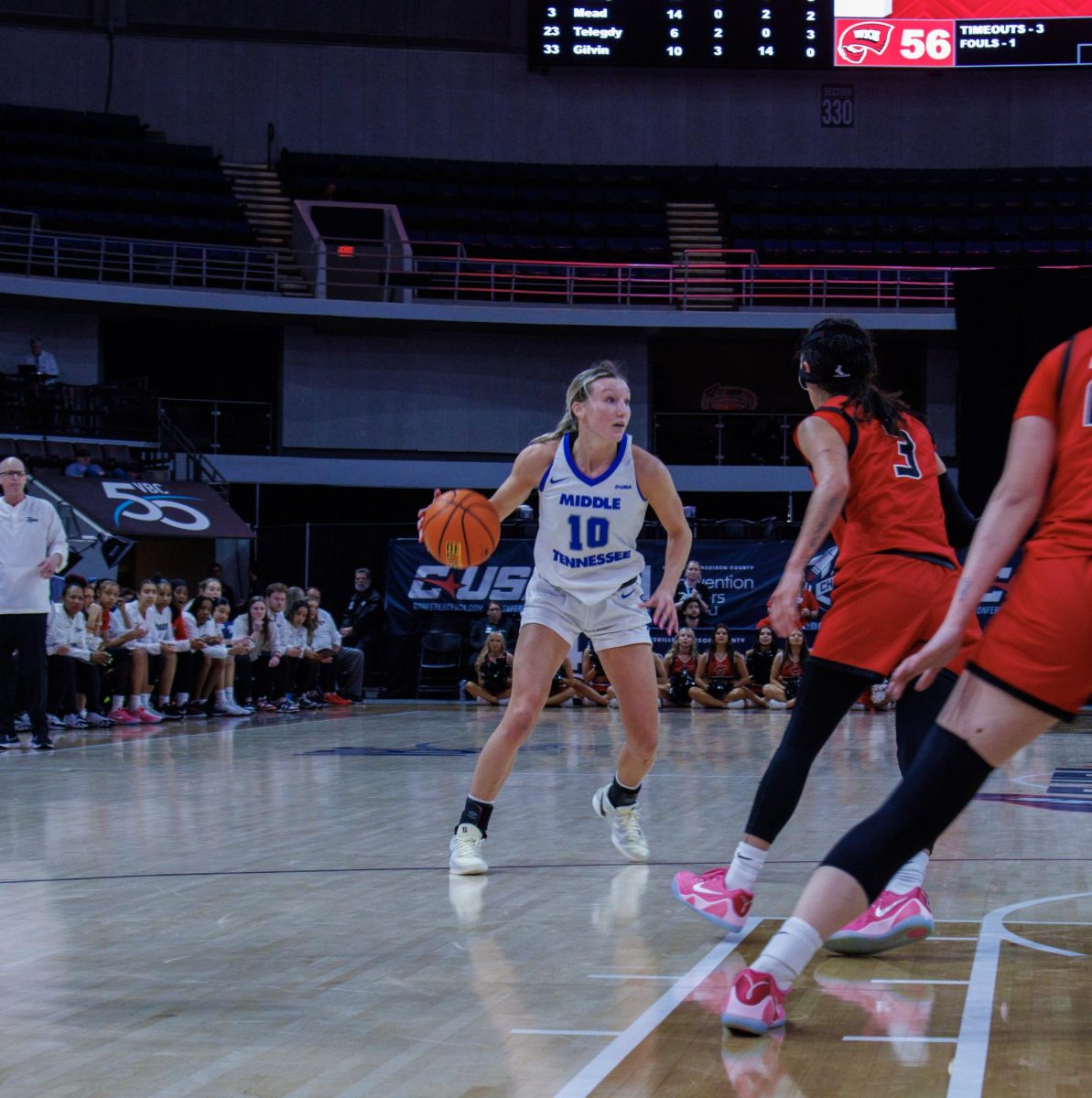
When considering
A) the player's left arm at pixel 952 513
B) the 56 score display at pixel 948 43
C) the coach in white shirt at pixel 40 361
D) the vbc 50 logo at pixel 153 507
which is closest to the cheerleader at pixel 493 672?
the vbc 50 logo at pixel 153 507

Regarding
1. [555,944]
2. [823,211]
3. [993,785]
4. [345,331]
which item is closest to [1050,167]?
[823,211]

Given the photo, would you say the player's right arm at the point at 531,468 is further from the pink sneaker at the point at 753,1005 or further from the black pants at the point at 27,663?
the black pants at the point at 27,663

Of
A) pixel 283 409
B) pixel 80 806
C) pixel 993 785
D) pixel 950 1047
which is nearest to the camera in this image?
pixel 950 1047

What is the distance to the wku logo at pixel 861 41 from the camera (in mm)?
25969

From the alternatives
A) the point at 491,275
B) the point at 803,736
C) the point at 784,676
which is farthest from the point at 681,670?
the point at 803,736

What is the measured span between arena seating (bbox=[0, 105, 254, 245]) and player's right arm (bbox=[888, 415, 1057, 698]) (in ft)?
77.8

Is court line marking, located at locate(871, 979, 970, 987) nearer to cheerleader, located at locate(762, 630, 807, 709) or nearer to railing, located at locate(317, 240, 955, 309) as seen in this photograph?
cheerleader, located at locate(762, 630, 807, 709)

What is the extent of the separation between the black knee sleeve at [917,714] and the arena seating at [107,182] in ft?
74.9

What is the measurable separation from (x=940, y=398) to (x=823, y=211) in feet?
13.7

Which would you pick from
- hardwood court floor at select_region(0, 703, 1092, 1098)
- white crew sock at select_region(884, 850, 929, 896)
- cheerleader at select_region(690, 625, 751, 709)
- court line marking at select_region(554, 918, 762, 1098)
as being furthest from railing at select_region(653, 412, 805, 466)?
court line marking at select_region(554, 918, 762, 1098)

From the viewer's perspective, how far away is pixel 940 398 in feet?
84.5

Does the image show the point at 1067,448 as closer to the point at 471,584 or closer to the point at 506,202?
the point at 471,584

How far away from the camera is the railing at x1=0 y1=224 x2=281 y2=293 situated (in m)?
23.5

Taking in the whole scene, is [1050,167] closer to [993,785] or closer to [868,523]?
[993,785]
